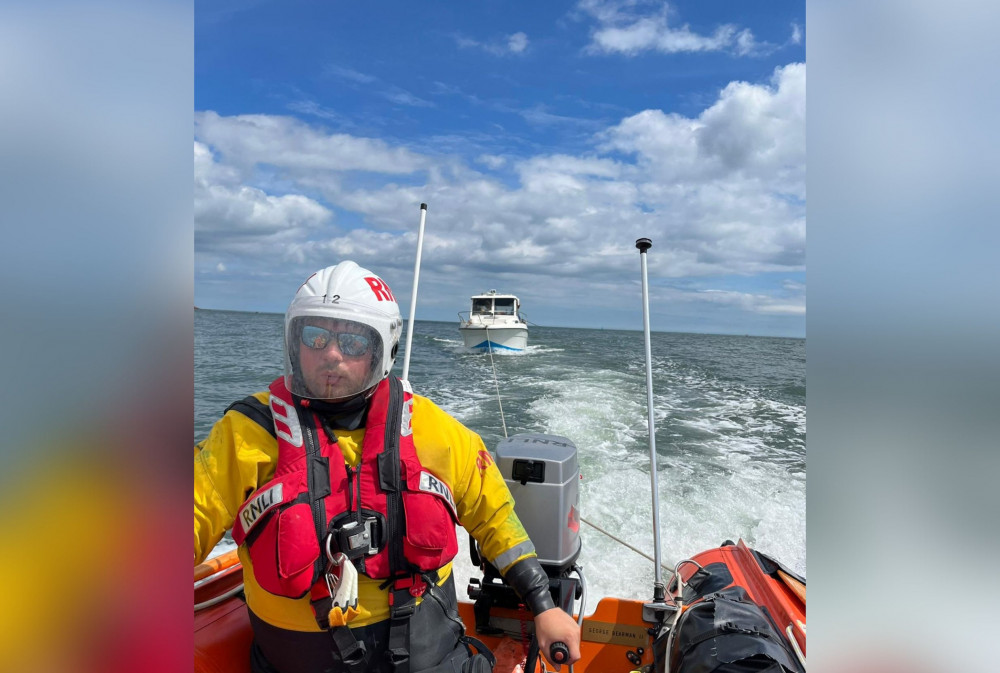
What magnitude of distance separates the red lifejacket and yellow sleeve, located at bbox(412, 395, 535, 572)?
0.07 metres

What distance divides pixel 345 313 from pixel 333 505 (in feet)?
1.63

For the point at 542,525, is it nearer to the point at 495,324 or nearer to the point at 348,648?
the point at 348,648

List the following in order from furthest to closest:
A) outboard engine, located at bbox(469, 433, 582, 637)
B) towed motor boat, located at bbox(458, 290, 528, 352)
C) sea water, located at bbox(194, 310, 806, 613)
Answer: towed motor boat, located at bbox(458, 290, 528, 352) < sea water, located at bbox(194, 310, 806, 613) < outboard engine, located at bbox(469, 433, 582, 637)

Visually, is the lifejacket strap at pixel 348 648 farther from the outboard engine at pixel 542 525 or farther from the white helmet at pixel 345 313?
the outboard engine at pixel 542 525

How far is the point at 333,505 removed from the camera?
1419 mm

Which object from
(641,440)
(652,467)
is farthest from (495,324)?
(652,467)

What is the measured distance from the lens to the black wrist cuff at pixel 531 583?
5.28 ft

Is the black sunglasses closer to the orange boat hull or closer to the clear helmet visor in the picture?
Result: the clear helmet visor

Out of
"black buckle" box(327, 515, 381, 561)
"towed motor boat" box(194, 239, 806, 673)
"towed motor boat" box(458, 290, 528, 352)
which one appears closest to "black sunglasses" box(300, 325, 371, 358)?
"black buckle" box(327, 515, 381, 561)

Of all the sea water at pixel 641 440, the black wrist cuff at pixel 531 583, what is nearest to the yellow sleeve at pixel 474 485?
the black wrist cuff at pixel 531 583

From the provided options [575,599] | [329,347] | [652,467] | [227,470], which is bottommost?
[575,599]

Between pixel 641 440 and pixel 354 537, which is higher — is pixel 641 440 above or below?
below

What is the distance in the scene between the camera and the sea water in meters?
4.75
